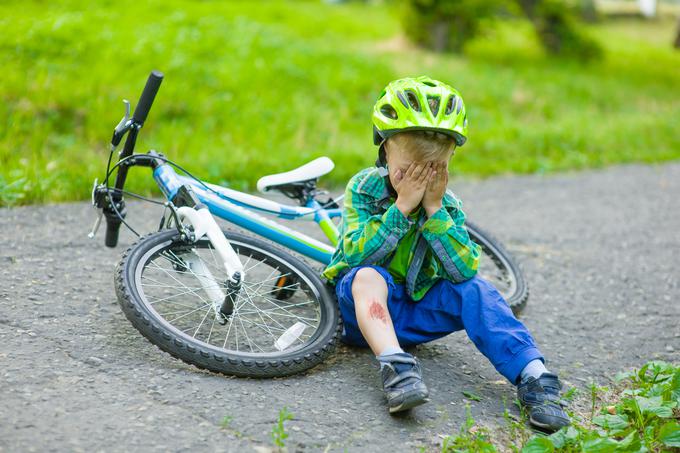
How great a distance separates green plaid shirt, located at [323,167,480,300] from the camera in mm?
3270

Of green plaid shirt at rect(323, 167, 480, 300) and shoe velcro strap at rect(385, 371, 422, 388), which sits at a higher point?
green plaid shirt at rect(323, 167, 480, 300)

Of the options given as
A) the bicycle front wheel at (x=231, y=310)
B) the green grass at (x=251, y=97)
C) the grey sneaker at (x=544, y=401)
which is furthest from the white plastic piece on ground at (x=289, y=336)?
the green grass at (x=251, y=97)

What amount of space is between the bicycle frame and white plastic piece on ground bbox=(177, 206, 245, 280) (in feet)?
0.53

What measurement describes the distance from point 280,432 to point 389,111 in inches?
56.4

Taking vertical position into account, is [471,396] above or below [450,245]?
below

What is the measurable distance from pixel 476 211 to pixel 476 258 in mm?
3150

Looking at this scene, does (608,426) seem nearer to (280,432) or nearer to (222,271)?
(280,432)

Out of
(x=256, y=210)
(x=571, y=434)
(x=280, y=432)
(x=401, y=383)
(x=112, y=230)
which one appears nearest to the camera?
(x=280, y=432)

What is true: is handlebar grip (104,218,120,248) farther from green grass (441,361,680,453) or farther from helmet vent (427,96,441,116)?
green grass (441,361,680,453)

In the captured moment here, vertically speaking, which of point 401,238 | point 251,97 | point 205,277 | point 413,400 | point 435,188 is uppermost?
point 435,188

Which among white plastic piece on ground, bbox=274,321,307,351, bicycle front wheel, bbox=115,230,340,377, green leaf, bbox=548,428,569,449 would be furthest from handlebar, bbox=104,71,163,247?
green leaf, bbox=548,428,569,449

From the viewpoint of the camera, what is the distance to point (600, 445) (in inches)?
111

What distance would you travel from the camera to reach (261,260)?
147 inches

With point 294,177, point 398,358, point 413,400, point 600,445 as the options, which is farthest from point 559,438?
point 294,177
